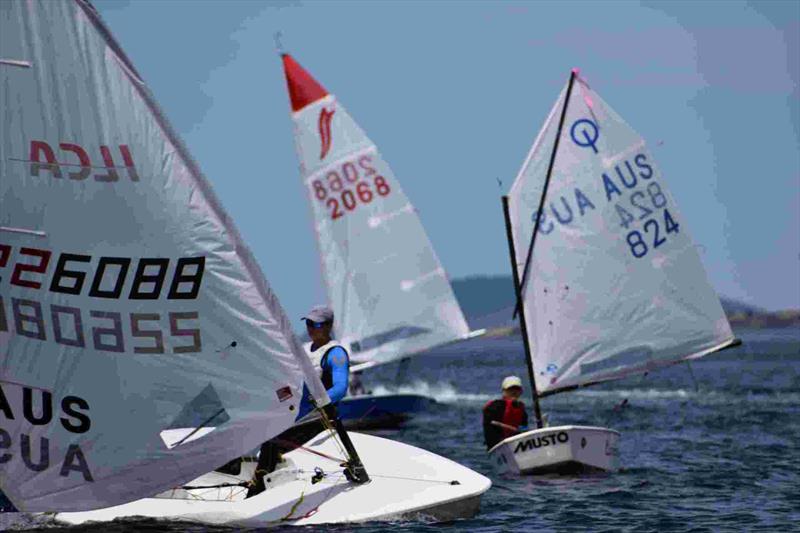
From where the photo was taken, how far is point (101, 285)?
47.1 feet

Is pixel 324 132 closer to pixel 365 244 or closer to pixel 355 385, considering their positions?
pixel 365 244

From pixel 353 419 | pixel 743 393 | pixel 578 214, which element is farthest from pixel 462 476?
pixel 743 393

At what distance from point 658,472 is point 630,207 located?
6070 mm

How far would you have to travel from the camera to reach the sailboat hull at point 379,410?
110ft

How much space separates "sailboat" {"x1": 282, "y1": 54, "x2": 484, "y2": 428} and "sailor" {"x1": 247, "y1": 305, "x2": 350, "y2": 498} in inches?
786

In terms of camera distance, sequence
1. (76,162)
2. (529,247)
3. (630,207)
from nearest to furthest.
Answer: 1. (76,162)
2. (529,247)
3. (630,207)

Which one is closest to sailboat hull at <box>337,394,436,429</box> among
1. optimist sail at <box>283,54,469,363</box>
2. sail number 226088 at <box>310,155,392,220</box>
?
optimist sail at <box>283,54,469,363</box>

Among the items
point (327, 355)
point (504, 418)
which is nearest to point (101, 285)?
point (327, 355)

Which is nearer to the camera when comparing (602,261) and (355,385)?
(602,261)

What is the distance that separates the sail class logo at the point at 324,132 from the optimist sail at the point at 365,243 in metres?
0.02

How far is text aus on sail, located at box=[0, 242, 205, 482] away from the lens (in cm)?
1427

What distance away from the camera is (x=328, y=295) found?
38.4 metres

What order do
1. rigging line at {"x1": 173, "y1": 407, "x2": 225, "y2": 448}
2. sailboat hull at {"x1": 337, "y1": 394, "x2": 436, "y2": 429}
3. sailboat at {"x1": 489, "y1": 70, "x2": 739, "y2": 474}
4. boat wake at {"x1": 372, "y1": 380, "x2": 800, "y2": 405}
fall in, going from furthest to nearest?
boat wake at {"x1": 372, "y1": 380, "x2": 800, "y2": 405}
sailboat hull at {"x1": 337, "y1": 394, "x2": 436, "y2": 429}
sailboat at {"x1": 489, "y1": 70, "x2": 739, "y2": 474}
rigging line at {"x1": 173, "y1": 407, "x2": 225, "y2": 448}

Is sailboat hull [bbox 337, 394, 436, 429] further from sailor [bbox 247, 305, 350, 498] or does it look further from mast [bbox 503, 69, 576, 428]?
sailor [bbox 247, 305, 350, 498]
